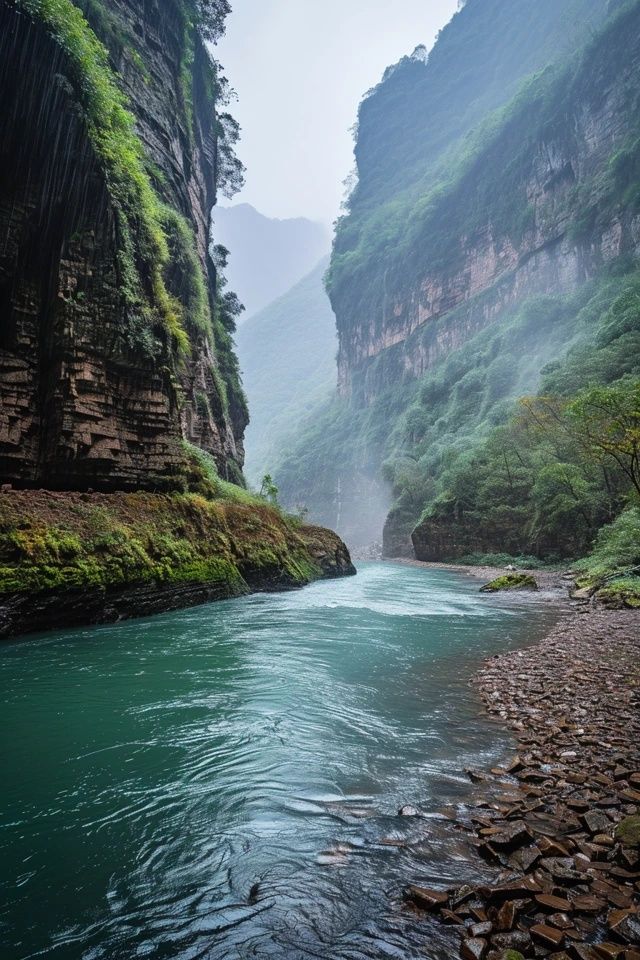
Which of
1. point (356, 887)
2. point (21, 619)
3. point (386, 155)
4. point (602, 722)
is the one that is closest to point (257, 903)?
point (356, 887)

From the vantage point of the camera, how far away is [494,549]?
120 feet

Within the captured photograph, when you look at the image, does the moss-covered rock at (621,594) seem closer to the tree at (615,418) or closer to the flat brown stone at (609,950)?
the tree at (615,418)

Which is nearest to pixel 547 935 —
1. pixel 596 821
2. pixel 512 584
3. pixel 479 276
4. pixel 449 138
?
pixel 596 821

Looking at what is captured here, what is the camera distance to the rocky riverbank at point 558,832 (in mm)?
2100

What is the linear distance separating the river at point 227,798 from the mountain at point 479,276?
65.0ft

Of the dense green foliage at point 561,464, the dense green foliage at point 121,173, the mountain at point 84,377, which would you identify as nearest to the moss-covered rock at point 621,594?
the dense green foliage at point 561,464

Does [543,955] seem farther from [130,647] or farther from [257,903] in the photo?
[130,647]

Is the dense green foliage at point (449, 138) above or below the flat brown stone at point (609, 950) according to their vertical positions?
above

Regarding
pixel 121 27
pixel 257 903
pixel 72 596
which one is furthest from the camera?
pixel 121 27

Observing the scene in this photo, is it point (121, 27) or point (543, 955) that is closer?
point (543, 955)

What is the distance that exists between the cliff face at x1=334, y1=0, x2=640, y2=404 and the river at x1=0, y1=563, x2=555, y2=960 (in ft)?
194

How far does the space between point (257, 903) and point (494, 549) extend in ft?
122

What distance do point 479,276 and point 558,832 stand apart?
87033 mm

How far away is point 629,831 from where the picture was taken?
2.77 meters
